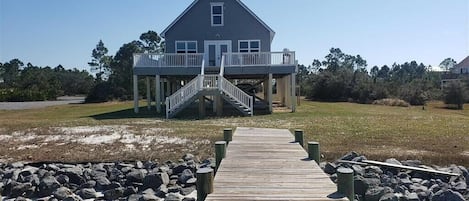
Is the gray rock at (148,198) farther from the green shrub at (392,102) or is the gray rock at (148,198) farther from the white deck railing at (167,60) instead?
the green shrub at (392,102)

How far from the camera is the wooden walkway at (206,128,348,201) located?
18.0ft

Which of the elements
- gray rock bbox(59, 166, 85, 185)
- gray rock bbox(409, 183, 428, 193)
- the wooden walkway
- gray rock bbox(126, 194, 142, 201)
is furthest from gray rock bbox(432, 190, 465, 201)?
gray rock bbox(59, 166, 85, 185)

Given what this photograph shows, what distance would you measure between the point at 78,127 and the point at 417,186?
42.7 feet

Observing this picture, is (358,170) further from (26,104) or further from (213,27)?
(26,104)

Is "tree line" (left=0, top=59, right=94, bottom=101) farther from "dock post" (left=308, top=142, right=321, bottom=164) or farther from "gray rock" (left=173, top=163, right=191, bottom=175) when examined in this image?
"dock post" (left=308, top=142, right=321, bottom=164)

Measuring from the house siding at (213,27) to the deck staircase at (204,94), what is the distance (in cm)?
649

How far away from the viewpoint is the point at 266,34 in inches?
1141

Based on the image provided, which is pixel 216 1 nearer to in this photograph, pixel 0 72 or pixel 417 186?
pixel 417 186

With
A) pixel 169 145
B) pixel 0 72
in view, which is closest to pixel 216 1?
pixel 169 145

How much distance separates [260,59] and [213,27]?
17.0ft

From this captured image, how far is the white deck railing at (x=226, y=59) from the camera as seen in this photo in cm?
2500

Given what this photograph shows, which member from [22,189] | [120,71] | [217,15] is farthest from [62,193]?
[120,71]

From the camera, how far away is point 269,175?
6.66 meters

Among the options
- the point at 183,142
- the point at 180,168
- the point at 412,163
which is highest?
the point at 183,142
